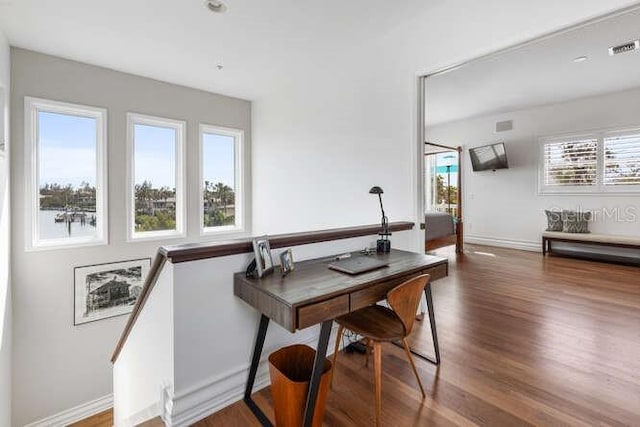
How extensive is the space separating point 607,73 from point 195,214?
615 centimetres

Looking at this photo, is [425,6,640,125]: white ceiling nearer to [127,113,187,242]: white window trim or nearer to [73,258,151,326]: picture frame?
[127,113,187,242]: white window trim

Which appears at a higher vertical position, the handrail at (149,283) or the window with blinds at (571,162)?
the window with blinds at (571,162)

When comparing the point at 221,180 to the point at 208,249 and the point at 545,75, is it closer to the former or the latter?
the point at 208,249

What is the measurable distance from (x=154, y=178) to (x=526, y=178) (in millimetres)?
6584

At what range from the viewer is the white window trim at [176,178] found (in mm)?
3990

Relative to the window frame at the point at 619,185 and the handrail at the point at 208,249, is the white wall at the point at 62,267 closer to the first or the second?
the handrail at the point at 208,249

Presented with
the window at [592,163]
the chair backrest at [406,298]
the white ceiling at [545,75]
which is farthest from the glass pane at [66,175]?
the window at [592,163]

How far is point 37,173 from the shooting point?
138 inches

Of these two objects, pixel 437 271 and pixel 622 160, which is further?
pixel 622 160

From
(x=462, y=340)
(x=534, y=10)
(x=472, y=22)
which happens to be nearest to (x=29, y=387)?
(x=462, y=340)

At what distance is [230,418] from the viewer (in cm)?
161

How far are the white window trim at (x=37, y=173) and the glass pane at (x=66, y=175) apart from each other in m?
0.05

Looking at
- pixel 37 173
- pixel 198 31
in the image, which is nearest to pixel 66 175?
pixel 37 173

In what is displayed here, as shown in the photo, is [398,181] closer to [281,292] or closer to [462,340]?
[462,340]
